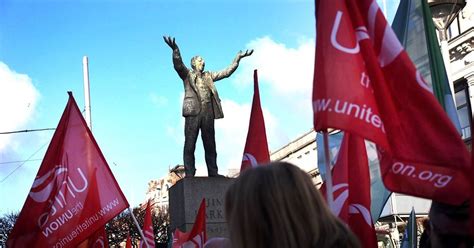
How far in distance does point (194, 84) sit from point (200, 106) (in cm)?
33

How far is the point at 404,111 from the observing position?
402 cm

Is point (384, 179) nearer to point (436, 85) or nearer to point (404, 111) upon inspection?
point (404, 111)

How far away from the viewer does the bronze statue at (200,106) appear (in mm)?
10758

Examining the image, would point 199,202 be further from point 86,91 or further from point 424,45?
point 86,91

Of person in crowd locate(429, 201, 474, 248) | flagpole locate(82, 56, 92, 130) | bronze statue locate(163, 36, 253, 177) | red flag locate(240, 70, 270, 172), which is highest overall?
flagpole locate(82, 56, 92, 130)

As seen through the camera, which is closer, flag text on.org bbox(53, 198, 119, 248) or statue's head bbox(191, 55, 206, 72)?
flag text on.org bbox(53, 198, 119, 248)

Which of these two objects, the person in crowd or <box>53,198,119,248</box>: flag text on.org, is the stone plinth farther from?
the person in crowd

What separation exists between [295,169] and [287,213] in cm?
17


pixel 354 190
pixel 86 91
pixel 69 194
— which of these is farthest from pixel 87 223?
pixel 86 91

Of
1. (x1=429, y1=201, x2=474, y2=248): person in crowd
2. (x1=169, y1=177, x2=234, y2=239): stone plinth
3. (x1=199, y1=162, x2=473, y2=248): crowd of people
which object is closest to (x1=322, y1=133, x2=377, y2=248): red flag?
(x1=429, y1=201, x2=474, y2=248): person in crowd

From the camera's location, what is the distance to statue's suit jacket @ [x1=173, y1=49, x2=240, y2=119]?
10688 mm

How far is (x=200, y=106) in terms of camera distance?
10812mm

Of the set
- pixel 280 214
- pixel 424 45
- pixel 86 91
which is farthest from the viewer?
pixel 86 91

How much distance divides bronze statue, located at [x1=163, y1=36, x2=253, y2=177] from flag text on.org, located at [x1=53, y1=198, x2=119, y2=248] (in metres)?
3.79
